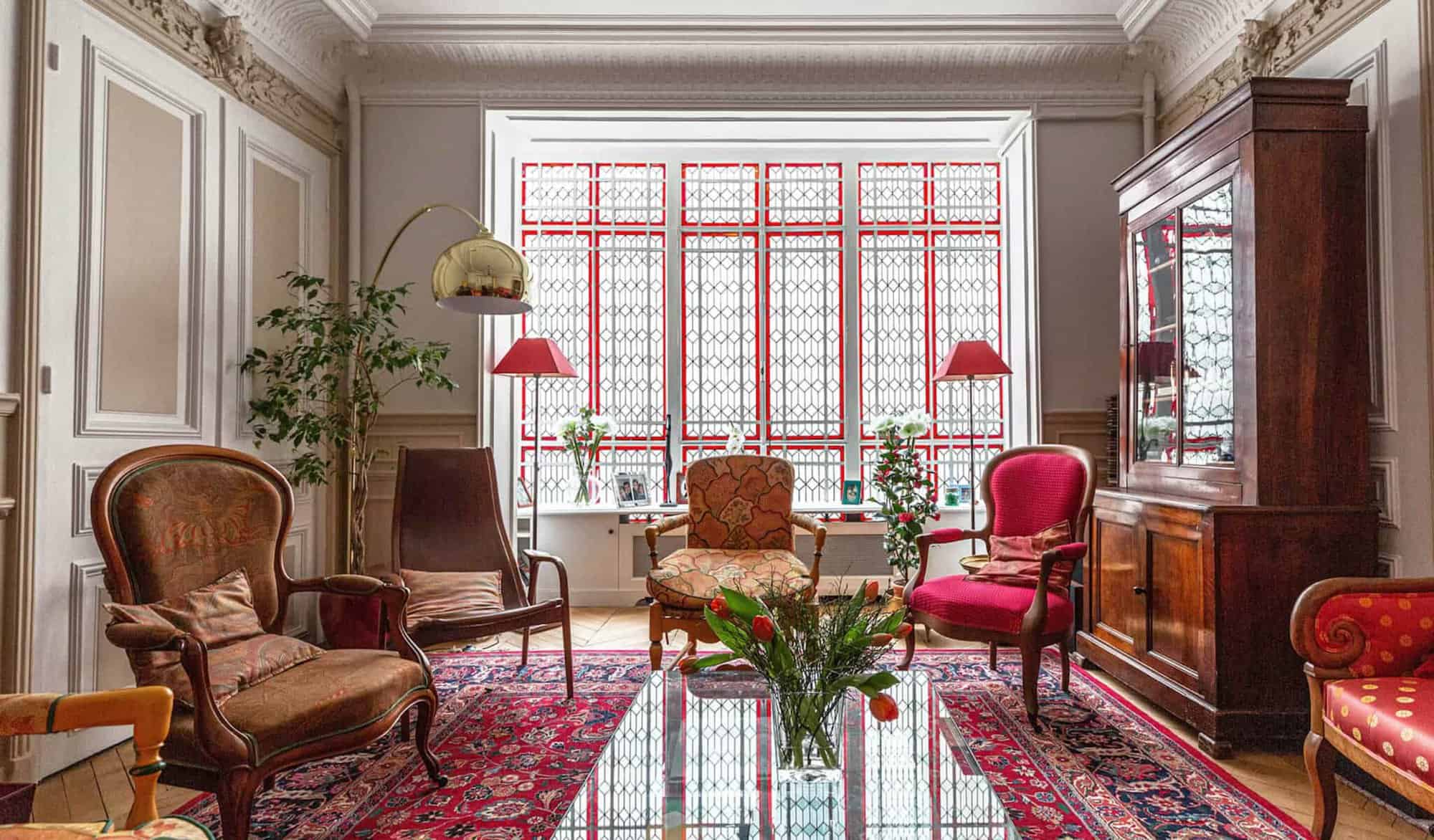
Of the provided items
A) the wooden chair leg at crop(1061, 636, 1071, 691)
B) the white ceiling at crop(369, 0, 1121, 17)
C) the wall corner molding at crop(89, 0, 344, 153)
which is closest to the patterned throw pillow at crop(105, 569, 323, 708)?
the wall corner molding at crop(89, 0, 344, 153)

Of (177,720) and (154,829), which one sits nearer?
(154,829)

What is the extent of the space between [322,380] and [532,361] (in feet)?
3.30

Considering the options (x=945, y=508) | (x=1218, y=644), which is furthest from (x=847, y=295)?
(x=1218, y=644)

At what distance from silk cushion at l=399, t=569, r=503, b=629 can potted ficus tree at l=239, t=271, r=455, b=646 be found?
25 centimetres

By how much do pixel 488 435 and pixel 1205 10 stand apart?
4.26m

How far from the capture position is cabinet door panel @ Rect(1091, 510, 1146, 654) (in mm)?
2971

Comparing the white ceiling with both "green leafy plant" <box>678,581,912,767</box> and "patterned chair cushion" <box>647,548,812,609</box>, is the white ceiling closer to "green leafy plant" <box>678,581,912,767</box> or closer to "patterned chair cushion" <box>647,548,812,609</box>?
"patterned chair cushion" <box>647,548,812,609</box>

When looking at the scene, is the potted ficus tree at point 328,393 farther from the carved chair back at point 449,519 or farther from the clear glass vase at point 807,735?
the clear glass vase at point 807,735

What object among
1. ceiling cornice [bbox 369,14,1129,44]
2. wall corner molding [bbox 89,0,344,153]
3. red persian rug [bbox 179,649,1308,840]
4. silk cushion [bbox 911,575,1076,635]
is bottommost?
red persian rug [bbox 179,649,1308,840]

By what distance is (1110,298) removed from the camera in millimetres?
4227

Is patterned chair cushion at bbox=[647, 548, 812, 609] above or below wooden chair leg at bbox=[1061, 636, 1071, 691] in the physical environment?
above

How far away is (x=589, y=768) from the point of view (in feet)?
7.92

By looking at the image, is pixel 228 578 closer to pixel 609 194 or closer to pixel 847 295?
pixel 609 194

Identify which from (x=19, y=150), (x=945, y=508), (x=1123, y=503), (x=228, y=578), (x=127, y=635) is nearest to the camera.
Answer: (x=127, y=635)
